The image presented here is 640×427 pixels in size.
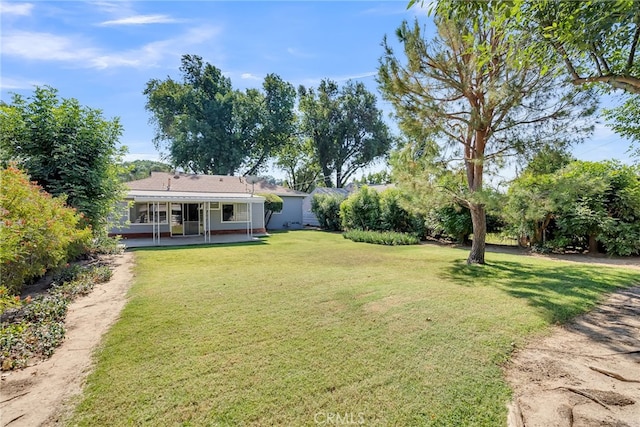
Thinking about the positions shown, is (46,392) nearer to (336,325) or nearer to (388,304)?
(336,325)

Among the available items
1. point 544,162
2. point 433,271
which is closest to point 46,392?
point 433,271

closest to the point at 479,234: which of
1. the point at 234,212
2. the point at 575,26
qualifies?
the point at 575,26

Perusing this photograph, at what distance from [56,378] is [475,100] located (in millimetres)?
10230

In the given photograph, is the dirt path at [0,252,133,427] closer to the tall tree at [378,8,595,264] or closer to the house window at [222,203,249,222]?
the tall tree at [378,8,595,264]

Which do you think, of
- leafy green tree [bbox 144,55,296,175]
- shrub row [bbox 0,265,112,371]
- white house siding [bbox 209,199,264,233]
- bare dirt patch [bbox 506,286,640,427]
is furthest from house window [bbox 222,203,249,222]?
bare dirt patch [bbox 506,286,640,427]

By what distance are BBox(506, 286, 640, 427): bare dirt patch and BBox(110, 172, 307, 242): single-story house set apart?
15141 mm

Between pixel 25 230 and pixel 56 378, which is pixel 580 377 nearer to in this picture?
pixel 56 378

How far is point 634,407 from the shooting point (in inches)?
103

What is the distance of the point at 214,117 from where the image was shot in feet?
104

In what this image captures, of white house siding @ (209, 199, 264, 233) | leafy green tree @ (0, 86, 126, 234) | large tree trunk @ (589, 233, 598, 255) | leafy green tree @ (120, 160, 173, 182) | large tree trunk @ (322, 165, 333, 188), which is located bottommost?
large tree trunk @ (589, 233, 598, 255)

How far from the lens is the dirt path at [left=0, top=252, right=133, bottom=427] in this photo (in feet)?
8.59

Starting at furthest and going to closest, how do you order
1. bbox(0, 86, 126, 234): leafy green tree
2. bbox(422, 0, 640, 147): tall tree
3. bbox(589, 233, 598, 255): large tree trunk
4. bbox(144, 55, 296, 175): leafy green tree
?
bbox(144, 55, 296, 175): leafy green tree
bbox(589, 233, 598, 255): large tree trunk
bbox(0, 86, 126, 234): leafy green tree
bbox(422, 0, 640, 147): tall tree

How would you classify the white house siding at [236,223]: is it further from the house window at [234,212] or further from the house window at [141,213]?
the house window at [141,213]

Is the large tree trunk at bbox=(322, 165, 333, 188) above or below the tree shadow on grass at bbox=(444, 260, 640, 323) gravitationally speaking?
above
